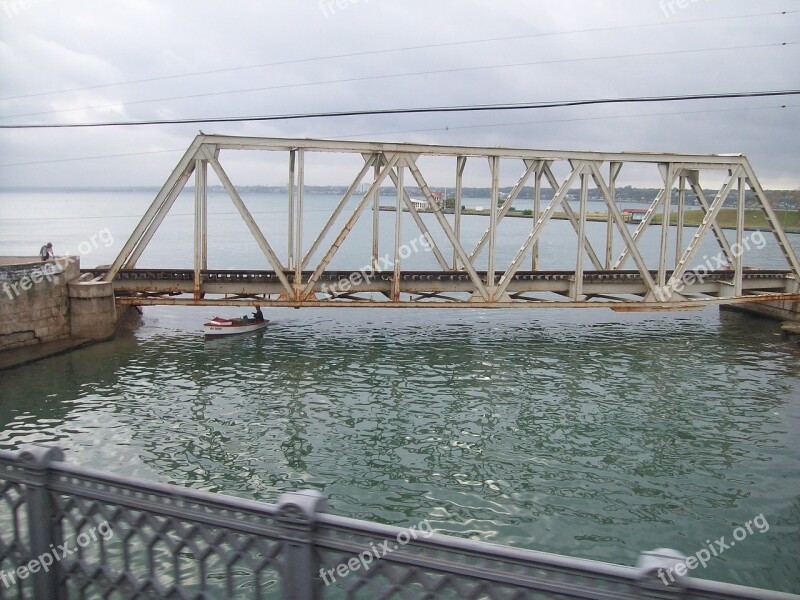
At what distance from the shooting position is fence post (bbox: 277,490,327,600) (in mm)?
4039

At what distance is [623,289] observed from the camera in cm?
2983

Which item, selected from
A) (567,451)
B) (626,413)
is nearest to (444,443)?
(567,451)

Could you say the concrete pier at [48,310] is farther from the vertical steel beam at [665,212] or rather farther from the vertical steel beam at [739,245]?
the vertical steel beam at [739,245]

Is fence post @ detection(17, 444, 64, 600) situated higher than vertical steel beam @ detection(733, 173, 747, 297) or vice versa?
vertical steel beam @ detection(733, 173, 747, 297)

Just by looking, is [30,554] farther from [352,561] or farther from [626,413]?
[626,413]

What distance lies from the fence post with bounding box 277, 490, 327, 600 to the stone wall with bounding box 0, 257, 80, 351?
23.0 meters

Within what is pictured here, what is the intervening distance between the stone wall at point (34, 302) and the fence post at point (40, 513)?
2107 centimetres

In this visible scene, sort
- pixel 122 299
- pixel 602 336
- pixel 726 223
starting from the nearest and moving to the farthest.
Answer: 1. pixel 122 299
2. pixel 602 336
3. pixel 726 223

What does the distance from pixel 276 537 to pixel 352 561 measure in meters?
0.52

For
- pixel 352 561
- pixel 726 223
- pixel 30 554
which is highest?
pixel 726 223

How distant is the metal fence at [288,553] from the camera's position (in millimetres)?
3545

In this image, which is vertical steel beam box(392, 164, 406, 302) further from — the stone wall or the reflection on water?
the stone wall

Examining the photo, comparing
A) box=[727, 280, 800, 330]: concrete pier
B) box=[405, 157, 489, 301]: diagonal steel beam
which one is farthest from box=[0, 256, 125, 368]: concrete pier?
box=[727, 280, 800, 330]: concrete pier

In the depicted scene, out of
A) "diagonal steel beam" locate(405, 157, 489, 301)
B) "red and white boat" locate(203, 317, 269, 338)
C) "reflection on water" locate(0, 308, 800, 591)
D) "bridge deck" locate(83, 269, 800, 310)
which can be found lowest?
"reflection on water" locate(0, 308, 800, 591)
